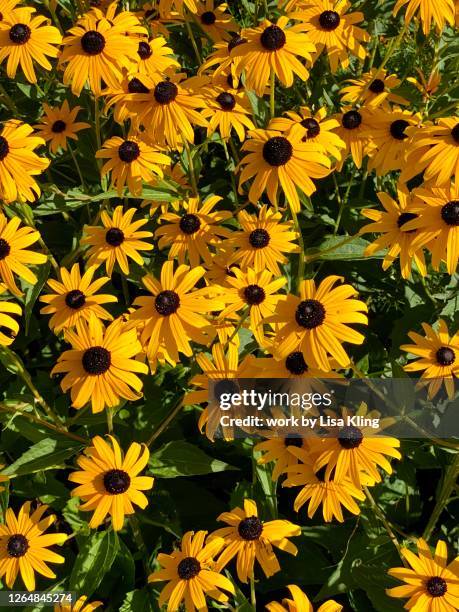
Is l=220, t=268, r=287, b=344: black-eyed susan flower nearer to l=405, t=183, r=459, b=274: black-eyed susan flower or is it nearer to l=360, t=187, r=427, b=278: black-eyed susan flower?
l=360, t=187, r=427, b=278: black-eyed susan flower

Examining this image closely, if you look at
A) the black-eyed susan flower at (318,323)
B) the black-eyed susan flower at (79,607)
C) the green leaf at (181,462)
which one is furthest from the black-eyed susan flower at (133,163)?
the black-eyed susan flower at (79,607)

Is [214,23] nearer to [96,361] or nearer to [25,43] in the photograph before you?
[25,43]

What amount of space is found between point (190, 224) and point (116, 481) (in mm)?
1306

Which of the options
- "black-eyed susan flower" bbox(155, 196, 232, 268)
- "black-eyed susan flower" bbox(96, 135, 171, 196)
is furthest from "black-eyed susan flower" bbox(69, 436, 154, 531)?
"black-eyed susan flower" bbox(96, 135, 171, 196)

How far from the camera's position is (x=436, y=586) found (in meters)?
2.21

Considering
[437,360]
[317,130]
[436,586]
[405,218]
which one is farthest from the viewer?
[317,130]

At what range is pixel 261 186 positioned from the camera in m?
2.64

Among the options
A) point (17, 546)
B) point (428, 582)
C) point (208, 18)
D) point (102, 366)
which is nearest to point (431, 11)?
point (208, 18)

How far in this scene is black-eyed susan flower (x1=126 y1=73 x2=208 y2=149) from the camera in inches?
115

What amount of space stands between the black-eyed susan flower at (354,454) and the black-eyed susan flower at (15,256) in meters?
1.42

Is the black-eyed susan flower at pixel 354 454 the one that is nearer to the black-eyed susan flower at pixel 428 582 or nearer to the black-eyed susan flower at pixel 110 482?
the black-eyed susan flower at pixel 428 582

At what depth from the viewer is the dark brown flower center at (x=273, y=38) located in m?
2.80

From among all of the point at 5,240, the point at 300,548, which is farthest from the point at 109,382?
the point at 300,548

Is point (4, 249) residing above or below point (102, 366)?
above
